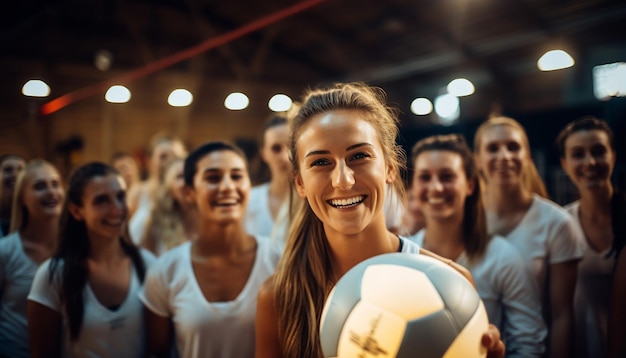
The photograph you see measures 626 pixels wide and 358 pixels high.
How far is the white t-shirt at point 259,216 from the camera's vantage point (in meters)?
3.29

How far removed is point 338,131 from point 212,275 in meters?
1.14

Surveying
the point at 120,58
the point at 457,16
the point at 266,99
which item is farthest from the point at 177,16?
the point at 457,16

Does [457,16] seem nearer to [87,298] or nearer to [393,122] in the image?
[393,122]

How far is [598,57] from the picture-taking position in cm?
702

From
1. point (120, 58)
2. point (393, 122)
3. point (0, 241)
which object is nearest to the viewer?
point (393, 122)

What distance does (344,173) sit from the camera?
138 cm

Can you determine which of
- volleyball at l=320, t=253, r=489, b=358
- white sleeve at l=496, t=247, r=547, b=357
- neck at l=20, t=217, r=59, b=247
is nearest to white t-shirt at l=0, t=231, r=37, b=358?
neck at l=20, t=217, r=59, b=247

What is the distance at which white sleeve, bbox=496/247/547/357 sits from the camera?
2041 millimetres

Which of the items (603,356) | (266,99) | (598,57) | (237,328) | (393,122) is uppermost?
(266,99)

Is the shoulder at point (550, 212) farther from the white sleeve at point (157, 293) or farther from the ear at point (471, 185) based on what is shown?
the white sleeve at point (157, 293)

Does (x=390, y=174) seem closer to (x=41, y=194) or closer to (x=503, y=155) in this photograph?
(x=503, y=155)

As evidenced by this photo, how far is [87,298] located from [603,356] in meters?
2.62

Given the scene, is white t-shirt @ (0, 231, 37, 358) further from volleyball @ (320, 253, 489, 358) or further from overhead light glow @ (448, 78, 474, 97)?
overhead light glow @ (448, 78, 474, 97)

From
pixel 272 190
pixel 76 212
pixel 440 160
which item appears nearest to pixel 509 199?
pixel 440 160
